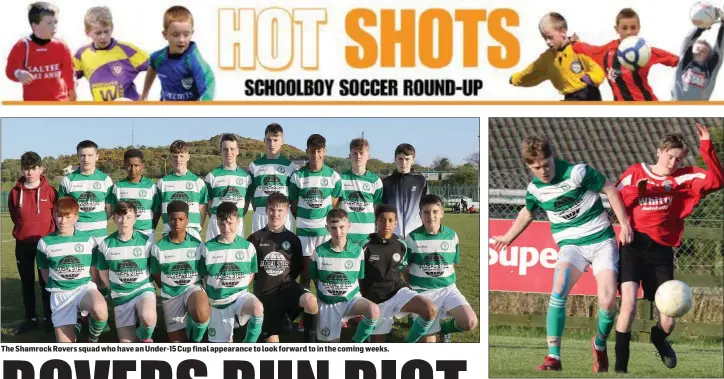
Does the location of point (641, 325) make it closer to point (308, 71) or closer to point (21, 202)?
point (308, 71)

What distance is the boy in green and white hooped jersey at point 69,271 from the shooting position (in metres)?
9.39

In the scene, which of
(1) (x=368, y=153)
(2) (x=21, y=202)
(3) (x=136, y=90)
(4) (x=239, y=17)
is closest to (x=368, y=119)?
(1) (x=368, y=153)

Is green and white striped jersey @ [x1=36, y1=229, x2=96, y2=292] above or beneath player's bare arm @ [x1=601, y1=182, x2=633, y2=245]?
beneath

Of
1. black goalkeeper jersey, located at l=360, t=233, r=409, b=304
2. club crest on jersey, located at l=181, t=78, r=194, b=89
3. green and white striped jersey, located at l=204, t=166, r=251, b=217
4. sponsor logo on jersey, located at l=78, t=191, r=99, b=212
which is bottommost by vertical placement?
black goalkeeper jersey, located at l=360, t=233, r=409, b=304

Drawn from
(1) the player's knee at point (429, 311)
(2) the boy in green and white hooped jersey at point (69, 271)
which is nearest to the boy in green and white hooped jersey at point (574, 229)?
(1) the player's knee at point (429, 311)

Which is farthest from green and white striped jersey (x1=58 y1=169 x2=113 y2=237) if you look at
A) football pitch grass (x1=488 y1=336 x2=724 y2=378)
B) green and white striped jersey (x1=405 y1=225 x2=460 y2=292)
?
football pitch grass (x1=488 y1=336 x2=724 y2=378)

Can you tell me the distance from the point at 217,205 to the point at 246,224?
296 millimetres

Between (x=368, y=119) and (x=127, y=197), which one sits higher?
(x=368, y=119)

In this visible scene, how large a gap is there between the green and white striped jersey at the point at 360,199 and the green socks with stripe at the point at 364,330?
73cm

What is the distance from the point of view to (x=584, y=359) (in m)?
9.71

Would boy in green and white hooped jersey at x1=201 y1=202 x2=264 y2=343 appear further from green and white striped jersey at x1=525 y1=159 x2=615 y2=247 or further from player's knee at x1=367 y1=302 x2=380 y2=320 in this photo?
green and white striped jersey at x1=525 y1=159 x2=615 y2=247

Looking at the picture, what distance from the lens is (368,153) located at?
9.68 metres

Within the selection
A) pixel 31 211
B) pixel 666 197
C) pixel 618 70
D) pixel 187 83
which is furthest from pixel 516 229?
pixel 31 211

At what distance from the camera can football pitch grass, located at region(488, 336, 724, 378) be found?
959 cm
